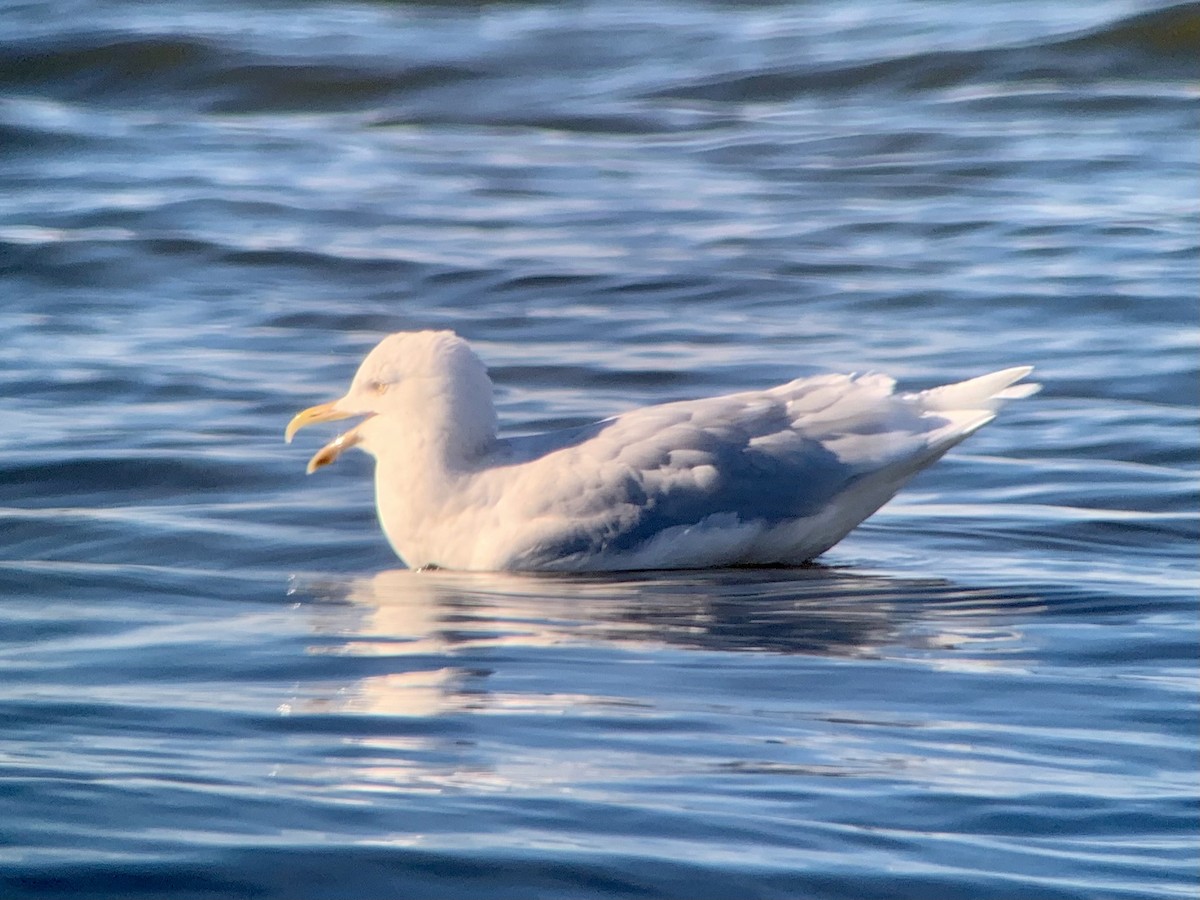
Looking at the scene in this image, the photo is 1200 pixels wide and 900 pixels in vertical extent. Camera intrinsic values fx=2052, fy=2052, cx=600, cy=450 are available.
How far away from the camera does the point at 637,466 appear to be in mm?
6527

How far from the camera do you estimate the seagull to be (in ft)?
21.4

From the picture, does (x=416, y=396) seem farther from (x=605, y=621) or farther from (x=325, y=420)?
(x=605, y=621)

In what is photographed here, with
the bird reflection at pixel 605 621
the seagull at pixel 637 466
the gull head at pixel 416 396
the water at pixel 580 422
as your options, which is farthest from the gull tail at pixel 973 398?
the gull head at pixel 416 396

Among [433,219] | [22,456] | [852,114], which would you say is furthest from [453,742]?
[852,114]

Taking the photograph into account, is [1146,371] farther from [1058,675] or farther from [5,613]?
[5,613]

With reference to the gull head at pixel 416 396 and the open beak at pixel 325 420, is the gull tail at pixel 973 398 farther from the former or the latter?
the open beak at pixel 325 420

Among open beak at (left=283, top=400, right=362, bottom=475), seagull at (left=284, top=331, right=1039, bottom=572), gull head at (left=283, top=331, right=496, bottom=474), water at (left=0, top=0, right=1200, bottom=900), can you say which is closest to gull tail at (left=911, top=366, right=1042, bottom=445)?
seagull at (left=284, top=331, right=1039, bottom=572)

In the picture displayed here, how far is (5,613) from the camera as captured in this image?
18.8 feet

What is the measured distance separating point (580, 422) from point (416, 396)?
A: 1.98 meters

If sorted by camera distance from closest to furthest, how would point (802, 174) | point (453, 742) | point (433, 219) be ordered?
point (453, 742), point (433, 219), point (802, 174)

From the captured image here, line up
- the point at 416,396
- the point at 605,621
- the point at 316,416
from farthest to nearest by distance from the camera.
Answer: the point at 316,416 < the point at 416,396 < the point at 605,621

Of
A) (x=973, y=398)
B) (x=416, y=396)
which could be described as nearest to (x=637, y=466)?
(x=416, y=396)

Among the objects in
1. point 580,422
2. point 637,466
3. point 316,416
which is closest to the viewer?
point 637,466

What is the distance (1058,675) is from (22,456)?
4423 mm
